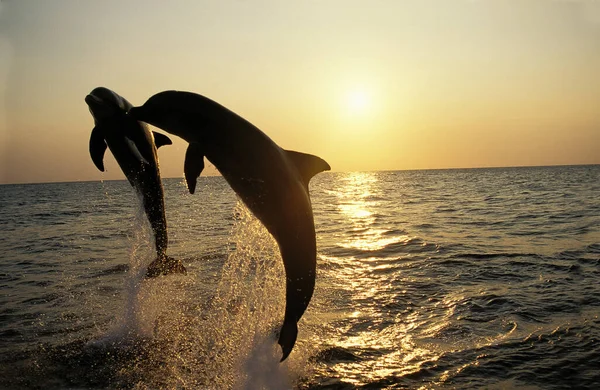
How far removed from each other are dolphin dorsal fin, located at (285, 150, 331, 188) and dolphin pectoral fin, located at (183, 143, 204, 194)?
107 cm

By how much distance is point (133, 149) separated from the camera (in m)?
7.52

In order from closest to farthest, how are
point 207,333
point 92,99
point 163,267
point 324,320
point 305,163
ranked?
point 305,163, point 92,99, point 163,267, point 207,333, point 324,320

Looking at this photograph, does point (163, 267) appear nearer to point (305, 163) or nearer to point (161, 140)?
point (161, 140)

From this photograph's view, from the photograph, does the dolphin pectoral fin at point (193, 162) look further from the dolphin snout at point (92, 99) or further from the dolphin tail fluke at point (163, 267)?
the dolphin tail fluke at point (163, 267)

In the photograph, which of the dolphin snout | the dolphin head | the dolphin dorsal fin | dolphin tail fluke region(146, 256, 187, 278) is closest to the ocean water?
dolphin tail fluke region(146, 256, 187, 278)

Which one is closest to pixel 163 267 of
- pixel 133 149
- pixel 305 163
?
pixel 133 149

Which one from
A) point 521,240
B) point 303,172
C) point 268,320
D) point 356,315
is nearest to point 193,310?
point 268,320

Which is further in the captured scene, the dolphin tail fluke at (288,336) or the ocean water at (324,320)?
the ocean water at (324,320)

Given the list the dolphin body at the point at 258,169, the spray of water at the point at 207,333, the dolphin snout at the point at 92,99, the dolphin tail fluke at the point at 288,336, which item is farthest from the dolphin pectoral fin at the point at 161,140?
the dolphin tail fluke at the point at 288,336

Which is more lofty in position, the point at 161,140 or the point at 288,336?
the point at 161,140

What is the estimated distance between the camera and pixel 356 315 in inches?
380

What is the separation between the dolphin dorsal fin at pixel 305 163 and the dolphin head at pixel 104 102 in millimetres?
2609

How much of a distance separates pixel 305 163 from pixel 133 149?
2856 millimetres

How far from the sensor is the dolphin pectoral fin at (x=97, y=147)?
7.49 meters
